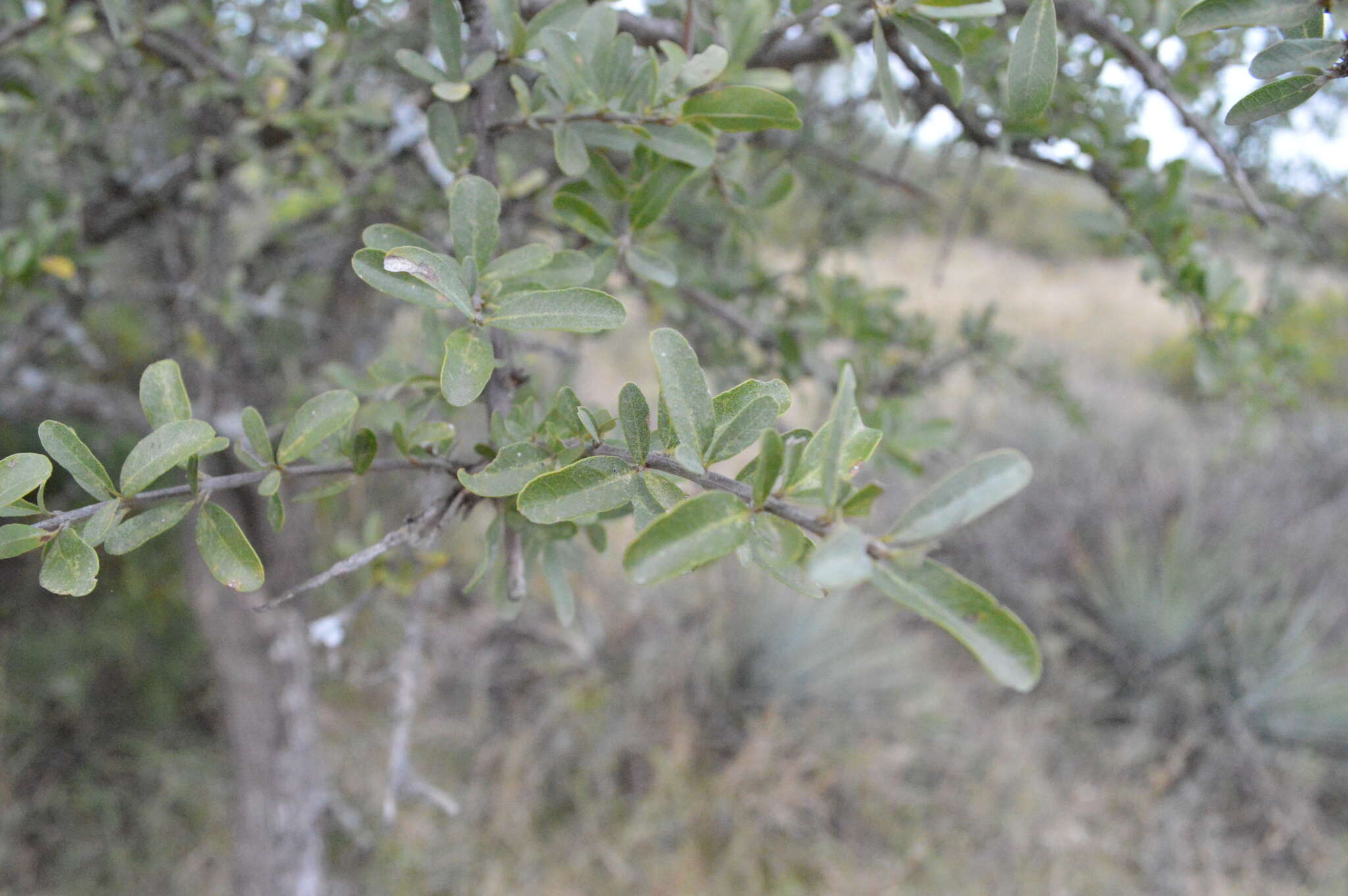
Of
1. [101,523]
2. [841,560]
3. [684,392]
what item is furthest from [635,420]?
[101,523]

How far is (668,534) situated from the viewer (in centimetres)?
27

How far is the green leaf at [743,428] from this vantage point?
12.7 inches

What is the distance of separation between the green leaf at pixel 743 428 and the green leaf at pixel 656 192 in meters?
0.18

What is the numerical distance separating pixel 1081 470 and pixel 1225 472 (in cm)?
51

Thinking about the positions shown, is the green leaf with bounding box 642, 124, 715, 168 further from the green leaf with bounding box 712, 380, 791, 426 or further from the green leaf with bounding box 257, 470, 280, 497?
the green leaf with bounding box 257, 470, 280, 497

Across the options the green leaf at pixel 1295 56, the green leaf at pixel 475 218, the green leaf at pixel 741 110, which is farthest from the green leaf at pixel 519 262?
the green leaf at pixel 1295 56

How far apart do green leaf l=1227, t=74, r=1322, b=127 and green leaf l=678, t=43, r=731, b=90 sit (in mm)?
234

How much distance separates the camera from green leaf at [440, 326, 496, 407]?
0.34 metres

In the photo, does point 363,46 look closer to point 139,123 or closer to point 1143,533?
point 139,123

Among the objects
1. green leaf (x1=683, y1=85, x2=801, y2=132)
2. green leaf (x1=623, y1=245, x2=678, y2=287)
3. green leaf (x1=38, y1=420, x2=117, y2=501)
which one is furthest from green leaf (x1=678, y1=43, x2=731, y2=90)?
green leaf (x1=38, y1=420, x2=117, y2=501)

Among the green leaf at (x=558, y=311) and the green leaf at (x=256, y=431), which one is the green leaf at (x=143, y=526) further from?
the green leaf at (x=558, y=311)

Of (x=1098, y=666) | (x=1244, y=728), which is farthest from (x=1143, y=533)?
(x=1244, y=728)

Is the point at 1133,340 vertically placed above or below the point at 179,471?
below

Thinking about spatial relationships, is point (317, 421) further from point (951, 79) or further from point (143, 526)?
point (951, 79)
